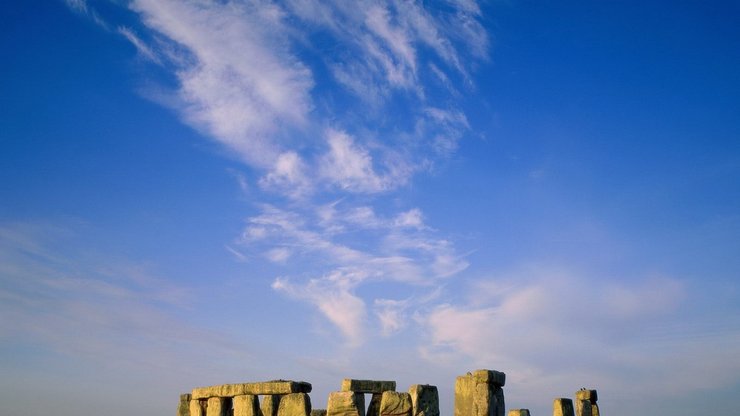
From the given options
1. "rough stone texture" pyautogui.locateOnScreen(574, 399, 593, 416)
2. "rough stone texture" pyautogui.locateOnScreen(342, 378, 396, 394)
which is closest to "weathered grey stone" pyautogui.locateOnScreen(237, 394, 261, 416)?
"rough stone texture" pyautogui.locateOnScreen(342, 378, 396, 394)

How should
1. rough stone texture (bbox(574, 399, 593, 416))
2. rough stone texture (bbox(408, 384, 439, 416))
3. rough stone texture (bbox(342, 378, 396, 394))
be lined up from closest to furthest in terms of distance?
rough stone texture (bbox(408, 384, 439, 416)) → rough stone texture (bbox(342, 378, 396, 394)) → rough stone texture (bbox(574, 399, 593, 416))

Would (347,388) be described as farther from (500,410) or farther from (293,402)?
(500,410)

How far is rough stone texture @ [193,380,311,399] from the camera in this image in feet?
49.8

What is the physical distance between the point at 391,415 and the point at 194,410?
8361mm

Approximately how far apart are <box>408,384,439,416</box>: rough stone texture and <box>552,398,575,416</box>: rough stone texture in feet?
17.2

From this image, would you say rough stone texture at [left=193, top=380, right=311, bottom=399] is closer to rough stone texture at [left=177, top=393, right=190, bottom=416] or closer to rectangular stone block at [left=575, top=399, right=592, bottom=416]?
rough stone texture at [left=177, top=393, right=190, bottom=416]

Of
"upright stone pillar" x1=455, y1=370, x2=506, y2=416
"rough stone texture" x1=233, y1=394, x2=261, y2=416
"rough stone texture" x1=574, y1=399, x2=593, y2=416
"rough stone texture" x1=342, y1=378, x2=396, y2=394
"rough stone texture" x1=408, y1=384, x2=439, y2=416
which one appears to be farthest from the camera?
"rough stone texture" x1=574, y1=399, x2=593, y2=416

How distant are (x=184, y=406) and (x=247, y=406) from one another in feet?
11.0

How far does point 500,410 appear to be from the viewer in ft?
40.6

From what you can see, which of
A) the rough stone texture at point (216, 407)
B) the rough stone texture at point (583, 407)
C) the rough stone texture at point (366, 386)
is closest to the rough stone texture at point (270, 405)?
the rough stone texture at point (216, 407)

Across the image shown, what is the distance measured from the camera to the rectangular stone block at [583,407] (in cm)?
1755

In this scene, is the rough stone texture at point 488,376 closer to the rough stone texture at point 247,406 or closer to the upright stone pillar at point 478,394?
the upright stone pillar at point 478,394

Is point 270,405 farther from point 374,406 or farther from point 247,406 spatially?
point 374,406

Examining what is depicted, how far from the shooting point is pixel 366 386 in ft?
43.4
